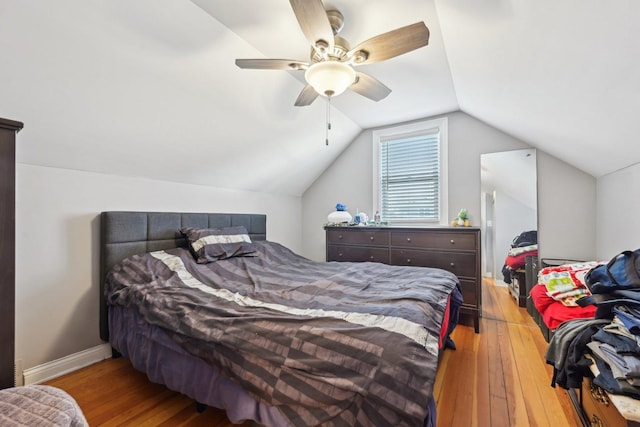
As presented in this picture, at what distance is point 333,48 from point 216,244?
1.90m

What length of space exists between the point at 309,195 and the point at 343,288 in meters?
2.90

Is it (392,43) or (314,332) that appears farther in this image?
(392,43)

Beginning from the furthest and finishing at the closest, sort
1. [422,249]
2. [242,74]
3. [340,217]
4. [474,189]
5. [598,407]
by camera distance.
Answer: [340,217]
[474,189]
[422,249]
[242,74]
[598,407]

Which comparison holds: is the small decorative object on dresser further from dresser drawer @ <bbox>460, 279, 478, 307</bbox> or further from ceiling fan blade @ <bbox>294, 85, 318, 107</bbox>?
ceiling fan blade @ <bbox>294, 85, 318, 107</bbox>

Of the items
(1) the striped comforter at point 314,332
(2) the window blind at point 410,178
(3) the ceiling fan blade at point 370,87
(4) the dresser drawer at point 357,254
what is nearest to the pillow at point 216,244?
(1) the striped comforter at point 314,332

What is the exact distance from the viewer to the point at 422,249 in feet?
9.91

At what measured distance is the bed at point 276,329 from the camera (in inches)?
39.1

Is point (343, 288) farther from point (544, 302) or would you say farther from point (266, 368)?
point (544, 302)

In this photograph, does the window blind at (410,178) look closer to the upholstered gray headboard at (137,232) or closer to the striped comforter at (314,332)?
the striped comforter at (314,332)

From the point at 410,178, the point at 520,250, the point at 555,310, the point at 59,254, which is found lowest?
the point at 555,310

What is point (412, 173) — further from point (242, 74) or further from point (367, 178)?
point (242, 74)

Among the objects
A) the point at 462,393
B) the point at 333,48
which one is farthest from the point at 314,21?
the point at 462,393

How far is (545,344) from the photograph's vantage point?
7.70 ft

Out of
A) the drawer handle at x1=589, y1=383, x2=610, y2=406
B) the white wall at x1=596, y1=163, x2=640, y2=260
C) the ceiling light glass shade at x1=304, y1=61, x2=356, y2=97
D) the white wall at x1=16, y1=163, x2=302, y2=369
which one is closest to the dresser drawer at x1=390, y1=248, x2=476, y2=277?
the white wall at x1=596, y1=163, x2=640, y2=260
